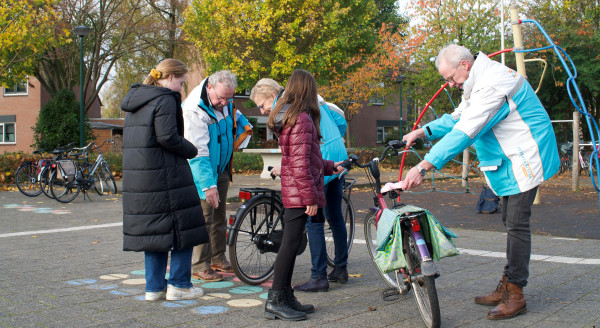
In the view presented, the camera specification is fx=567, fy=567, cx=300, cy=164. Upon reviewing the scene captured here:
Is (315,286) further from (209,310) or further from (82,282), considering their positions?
(82,282)

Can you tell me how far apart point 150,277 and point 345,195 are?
2.15 metres

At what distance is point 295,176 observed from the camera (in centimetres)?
403

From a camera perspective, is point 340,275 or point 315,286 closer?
point 315,286

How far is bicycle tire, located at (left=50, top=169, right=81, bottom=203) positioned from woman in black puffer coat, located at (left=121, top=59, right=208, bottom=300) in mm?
9026

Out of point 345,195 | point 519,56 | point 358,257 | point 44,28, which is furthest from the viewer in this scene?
point 44,28

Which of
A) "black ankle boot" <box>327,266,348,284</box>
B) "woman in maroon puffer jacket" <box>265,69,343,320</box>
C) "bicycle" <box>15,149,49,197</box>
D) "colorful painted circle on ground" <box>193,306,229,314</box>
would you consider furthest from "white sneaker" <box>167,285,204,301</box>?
"bicycle" <box>15,149,49,197</box>

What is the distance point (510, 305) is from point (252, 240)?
2.18 m

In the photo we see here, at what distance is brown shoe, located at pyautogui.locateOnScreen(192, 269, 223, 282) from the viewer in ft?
16.6

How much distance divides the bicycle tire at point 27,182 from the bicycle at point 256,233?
1013cm

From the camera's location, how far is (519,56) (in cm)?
1131

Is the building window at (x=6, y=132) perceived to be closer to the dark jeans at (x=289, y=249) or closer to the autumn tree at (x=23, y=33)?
the autumn tree at (x=23, y=33)

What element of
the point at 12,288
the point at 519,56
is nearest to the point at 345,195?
the point at 12,288

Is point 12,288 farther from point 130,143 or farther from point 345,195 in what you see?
point 345,195

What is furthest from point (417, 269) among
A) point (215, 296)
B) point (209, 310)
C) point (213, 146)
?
point (213, 146)
